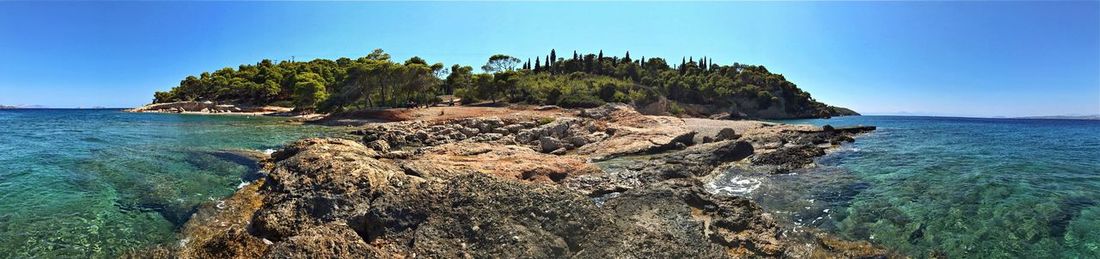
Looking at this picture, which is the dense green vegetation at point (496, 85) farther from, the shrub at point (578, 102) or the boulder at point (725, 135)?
the boulder at point (725, 135)

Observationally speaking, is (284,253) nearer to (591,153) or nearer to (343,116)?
(591,153)

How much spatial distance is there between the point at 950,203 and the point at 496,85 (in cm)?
5334

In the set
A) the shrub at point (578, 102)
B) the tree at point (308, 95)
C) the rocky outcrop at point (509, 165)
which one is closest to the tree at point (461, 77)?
the tree at point (308, 95)

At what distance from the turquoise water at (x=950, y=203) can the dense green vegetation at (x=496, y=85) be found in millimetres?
40272

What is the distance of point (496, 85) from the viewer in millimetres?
62781

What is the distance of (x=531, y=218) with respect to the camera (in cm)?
812

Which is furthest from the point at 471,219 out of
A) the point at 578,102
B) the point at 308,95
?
the point at 308,95

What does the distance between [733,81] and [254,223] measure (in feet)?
357

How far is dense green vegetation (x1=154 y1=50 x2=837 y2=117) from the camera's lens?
193 feet

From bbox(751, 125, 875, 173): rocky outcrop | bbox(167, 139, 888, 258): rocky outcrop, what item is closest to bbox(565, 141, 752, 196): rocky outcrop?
bbox(751, 125, 875, 173): rocky outcrop

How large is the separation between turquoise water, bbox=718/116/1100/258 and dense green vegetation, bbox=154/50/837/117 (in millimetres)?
40272

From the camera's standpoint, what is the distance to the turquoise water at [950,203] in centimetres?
949

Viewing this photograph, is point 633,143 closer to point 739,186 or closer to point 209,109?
point 739,186

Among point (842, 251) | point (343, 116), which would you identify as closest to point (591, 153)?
point (842, 251)
